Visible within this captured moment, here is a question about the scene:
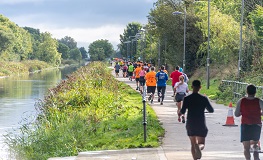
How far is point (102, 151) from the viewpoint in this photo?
13875 mm

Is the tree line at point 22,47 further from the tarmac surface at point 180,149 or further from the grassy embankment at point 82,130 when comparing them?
the tarmac surface at point 180,149

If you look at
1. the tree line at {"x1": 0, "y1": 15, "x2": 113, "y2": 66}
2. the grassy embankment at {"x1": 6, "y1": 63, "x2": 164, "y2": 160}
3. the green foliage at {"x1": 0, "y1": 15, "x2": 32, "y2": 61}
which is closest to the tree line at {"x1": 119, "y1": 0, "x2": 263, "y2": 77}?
the grassy embankment at {"x1": 6, "y1": 63, "x2": 164, "y2": 160}

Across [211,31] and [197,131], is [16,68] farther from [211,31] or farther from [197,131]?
[197,131]

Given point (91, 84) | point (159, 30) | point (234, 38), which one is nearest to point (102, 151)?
point (91, 84)

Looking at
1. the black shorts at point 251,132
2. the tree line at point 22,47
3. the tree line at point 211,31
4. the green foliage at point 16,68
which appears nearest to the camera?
the black shorts at point 251,132

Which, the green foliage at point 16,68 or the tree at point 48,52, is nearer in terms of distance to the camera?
the green foliage at point 16,68

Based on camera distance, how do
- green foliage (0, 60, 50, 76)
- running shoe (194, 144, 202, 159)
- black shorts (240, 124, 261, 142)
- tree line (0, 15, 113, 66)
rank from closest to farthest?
running shoe (194, 144, 202, 159) → black shorts (240, 124, 261, 142) → green foliage (0, 60, 50, 76) → tree line (0, 15, 113, 66)

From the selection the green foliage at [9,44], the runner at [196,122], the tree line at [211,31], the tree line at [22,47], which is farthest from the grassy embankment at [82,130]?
the green foliage at [9,44]

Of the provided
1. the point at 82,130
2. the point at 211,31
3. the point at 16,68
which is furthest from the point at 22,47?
the point at 82,130

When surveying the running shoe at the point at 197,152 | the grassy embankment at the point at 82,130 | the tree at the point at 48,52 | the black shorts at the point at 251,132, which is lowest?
the grassy embankment at the point at 82,130

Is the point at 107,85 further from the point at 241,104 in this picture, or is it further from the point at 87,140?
the point at 241,104

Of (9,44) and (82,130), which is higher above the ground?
(9,44)

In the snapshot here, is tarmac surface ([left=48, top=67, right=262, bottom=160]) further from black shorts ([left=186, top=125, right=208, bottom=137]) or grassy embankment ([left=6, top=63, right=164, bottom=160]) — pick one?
black shorts ([left=186, top=125, right=208, bottom=137])

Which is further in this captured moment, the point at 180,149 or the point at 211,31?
the point at 211,31
